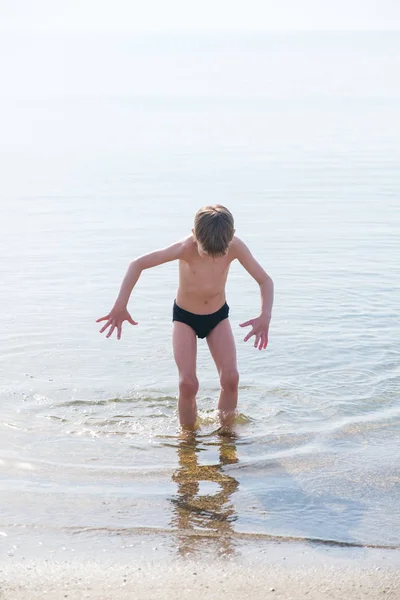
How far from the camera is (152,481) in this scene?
19.8 feet

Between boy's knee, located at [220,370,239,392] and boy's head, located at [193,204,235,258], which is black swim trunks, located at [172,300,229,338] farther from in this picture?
boy's head, located at [193,204,235,258]

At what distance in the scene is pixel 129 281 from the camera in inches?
266

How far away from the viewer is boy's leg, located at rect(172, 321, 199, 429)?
6969mm

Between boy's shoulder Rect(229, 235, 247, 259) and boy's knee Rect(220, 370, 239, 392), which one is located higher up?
boy's shoulder Rect(229, 235, 247, 259)

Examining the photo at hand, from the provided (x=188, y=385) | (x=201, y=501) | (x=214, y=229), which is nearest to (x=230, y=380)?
(x=188, y=385)

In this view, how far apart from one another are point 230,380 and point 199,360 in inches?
86.0

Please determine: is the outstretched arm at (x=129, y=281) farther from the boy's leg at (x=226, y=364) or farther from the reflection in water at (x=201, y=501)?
the reflection in water at (x=201, y=501)

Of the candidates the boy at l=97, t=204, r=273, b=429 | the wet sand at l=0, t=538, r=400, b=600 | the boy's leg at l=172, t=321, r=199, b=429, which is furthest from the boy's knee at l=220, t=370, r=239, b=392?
the wet sand at l=0, t=538, r=400, b=600

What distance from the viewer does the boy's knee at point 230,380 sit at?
22.9ft

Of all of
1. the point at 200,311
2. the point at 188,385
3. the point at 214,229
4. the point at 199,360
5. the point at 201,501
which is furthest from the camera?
the point at 199,360

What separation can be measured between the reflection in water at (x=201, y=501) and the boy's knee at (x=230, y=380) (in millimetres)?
376

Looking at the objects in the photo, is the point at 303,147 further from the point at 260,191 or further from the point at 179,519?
the point at 179,519

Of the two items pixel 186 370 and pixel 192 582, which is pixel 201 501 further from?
pixel 186 370

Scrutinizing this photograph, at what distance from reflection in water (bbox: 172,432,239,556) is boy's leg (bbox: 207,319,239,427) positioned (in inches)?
12.7
